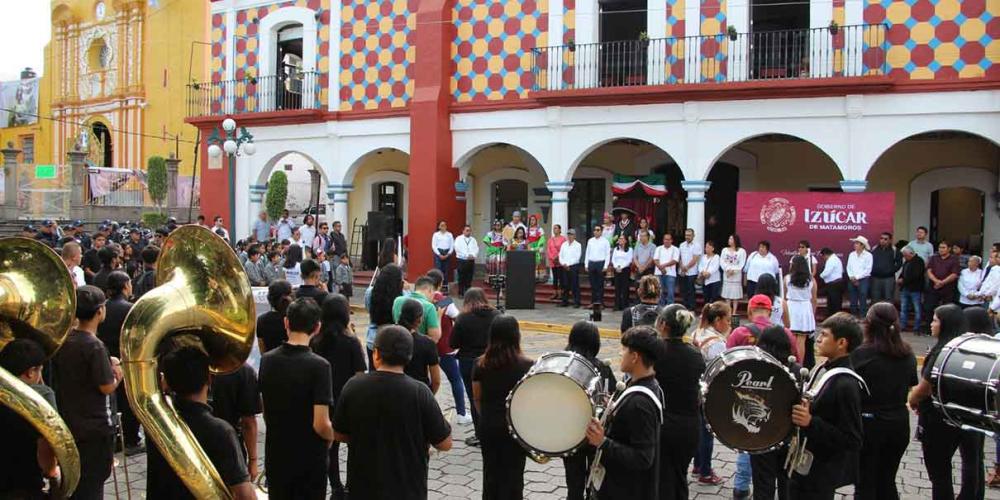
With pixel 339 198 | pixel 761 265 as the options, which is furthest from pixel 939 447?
pixel 339 198

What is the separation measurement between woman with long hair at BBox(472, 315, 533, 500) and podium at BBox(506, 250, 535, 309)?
36.2ft

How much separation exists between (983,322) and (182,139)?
108 ft

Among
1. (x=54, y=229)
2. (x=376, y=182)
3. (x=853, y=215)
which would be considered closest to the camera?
(x=853, y=215)

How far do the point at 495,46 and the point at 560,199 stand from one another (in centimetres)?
360

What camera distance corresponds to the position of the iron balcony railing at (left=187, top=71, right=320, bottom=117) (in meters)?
20.3

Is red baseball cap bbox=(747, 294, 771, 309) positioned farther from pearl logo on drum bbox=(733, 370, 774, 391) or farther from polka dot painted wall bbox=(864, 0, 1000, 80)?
polka dot painted wall bbox=(864, 0, 1000, 80)

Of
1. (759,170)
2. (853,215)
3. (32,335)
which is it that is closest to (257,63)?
(759,170)

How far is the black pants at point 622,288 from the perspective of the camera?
1580 centimetres

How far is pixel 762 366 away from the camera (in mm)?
4391

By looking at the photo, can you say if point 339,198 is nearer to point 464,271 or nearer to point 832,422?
point 464,271

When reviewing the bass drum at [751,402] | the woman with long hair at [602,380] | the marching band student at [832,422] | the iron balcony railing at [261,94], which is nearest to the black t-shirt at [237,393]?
the woman with long hair at [602,380]

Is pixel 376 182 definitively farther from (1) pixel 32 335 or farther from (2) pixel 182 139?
(1) pixel 32 335

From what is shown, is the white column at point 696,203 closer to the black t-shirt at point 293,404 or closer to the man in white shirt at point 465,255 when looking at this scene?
the man in white shirt at point 465,255

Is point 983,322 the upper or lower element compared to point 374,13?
lower
